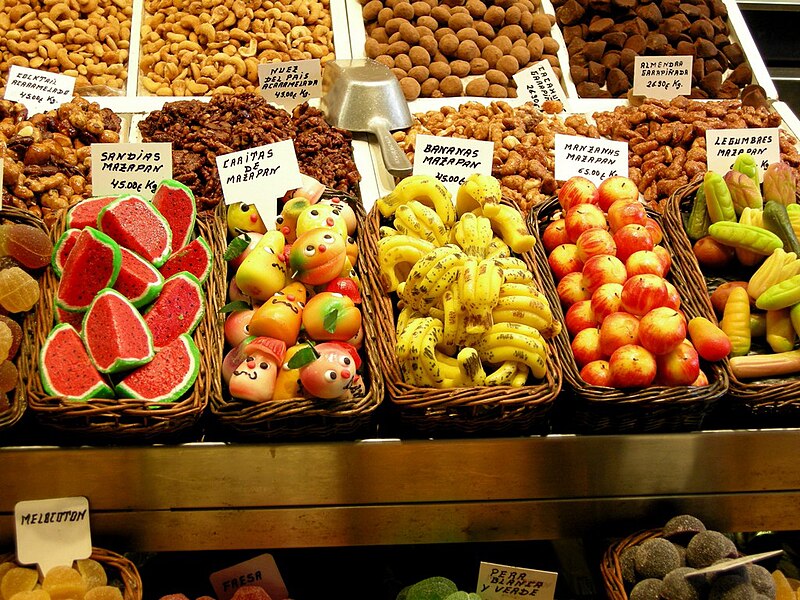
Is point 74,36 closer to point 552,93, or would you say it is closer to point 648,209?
point 552,93

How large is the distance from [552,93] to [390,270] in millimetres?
1506

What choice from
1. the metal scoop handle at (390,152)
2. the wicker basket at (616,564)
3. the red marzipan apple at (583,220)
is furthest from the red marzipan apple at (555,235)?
the wicker basket at (616,564)

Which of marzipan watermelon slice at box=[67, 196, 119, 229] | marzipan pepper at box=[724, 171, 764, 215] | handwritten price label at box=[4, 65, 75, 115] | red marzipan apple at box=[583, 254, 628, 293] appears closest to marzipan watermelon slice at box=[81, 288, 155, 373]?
marzipan watermelon slice at box=[67, 196, 119, 229]

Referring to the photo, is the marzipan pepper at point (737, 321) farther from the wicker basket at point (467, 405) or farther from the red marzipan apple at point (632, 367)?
the wicker basket at point (467, 405)

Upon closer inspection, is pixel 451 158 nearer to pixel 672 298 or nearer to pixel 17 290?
pixel 672 298

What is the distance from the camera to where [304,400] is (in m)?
1.53

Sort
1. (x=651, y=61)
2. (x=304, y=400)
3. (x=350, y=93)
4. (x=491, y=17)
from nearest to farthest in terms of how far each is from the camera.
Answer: (x=304, y=400)
(x=350, y=93)
(x=651, y=61)
(x=491, y=17)

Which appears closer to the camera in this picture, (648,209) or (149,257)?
(149,257)

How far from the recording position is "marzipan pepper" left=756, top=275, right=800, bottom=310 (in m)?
1.74

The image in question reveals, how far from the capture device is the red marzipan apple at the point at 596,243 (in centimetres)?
184

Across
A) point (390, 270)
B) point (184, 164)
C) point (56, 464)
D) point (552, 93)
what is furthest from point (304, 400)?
point (552, 93)

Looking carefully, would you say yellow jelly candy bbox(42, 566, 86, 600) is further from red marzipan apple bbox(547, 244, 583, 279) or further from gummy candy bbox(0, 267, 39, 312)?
red marzipan apple bbox(547, 244, 583, 279)

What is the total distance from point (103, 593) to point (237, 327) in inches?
23.1

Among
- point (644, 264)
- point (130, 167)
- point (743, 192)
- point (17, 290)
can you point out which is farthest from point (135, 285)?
A: point (743, 192)
